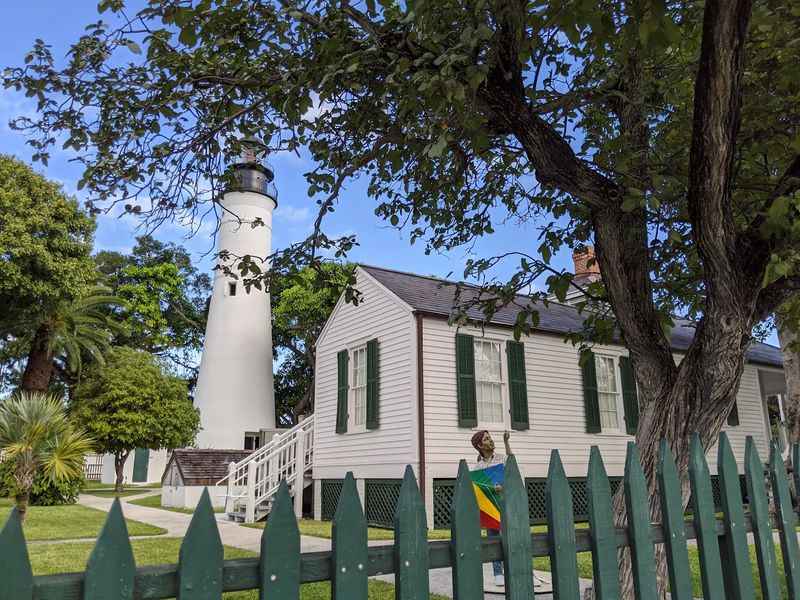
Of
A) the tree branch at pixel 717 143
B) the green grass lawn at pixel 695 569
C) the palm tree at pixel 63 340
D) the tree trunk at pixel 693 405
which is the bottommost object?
the green grass lawn at pixel 695 569

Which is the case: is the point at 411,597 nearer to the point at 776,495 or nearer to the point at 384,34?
the point at 776,495

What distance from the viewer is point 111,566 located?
141 cm

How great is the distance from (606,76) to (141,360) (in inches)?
895

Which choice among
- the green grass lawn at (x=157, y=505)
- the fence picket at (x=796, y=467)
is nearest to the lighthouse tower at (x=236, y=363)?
the green grass lawn at (x=157, y=505)

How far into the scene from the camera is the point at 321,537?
387 inches

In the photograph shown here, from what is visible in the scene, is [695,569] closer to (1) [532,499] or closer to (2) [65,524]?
(1) [532,499]

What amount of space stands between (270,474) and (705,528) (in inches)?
502

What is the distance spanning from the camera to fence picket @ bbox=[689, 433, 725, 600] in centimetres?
249

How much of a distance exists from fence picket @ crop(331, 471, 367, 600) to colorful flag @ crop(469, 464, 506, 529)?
4.06 metres

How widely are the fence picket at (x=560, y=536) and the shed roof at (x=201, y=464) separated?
1686 cm

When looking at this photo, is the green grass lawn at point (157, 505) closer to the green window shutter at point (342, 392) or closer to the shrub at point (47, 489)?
the shrub at point (47, 489)

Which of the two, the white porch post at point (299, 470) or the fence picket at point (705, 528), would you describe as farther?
the white porch post at point (299, 470)

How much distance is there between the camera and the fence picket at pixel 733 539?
260 cm

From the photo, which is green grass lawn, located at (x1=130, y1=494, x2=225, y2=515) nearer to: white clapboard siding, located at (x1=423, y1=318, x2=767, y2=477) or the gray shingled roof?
white clapboard siding, located at (x1=423, y1=318, x2=767, y2=477)
